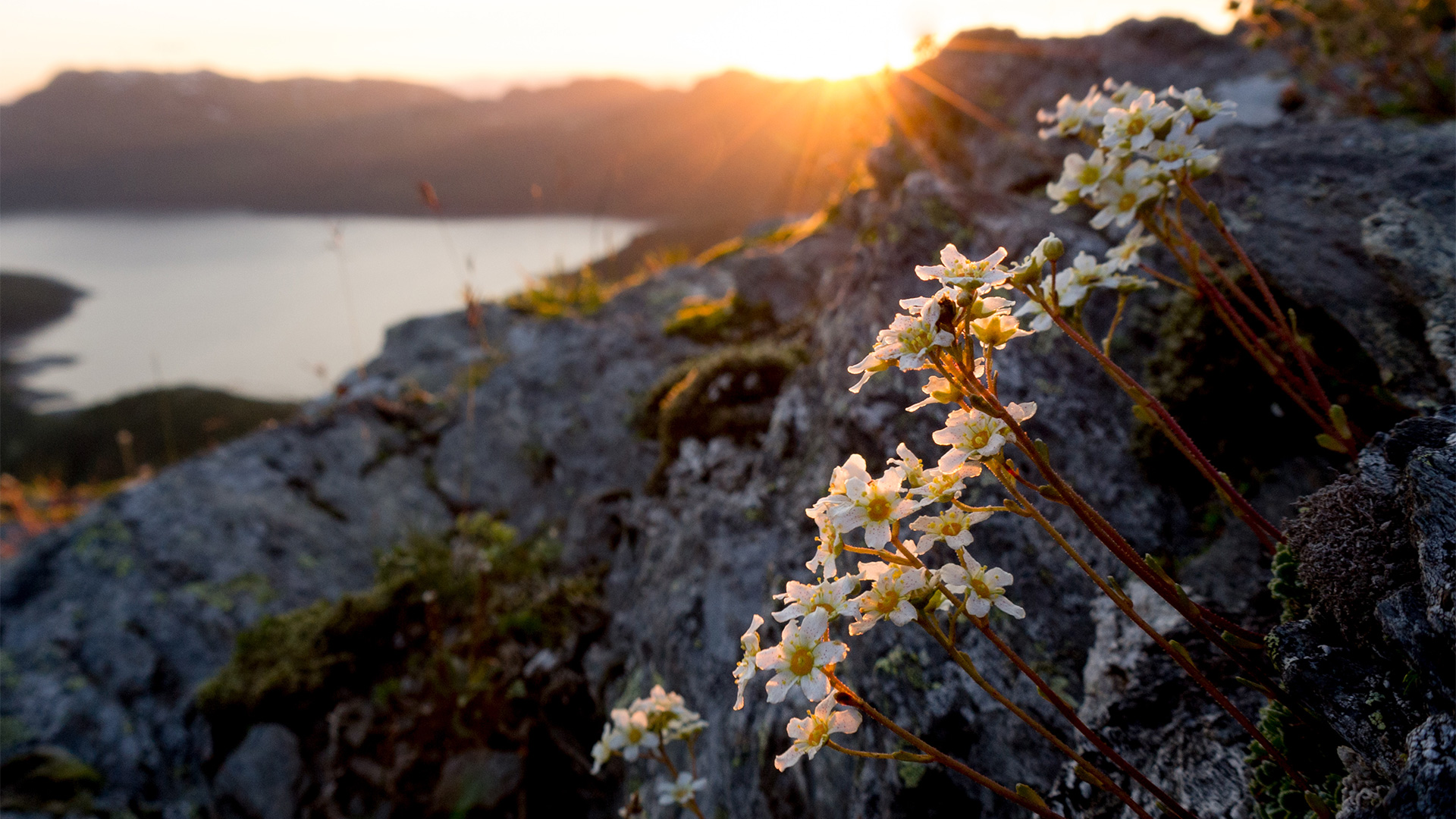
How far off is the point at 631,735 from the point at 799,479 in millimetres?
1536

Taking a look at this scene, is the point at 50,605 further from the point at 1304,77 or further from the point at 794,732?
the point at 1304,77

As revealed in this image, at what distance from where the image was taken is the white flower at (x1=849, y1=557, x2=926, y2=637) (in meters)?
1.17

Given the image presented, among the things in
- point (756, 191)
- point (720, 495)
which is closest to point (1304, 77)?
point (720, 495)

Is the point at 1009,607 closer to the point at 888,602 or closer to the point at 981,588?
the point at 981,588

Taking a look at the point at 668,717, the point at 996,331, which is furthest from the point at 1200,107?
the point at 668,717

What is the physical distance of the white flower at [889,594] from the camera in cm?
117

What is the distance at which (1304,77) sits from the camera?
4.63 m

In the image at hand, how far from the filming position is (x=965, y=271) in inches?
47.9

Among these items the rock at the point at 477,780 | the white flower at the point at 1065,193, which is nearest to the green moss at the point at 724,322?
the rock at the point at 477,780

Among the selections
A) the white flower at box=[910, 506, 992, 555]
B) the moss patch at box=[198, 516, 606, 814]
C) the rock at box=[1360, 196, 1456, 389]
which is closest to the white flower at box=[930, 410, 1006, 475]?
the white flower at box=[910, 506, 992, 555]

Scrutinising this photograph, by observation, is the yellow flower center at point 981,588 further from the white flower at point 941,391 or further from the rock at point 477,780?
the rock at point 477,780

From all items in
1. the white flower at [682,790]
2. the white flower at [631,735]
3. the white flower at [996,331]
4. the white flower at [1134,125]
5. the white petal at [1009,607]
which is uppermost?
the white flower at [1134,125]

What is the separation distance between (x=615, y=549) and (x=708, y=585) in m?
1.22

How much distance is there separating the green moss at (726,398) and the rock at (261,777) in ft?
7.67
